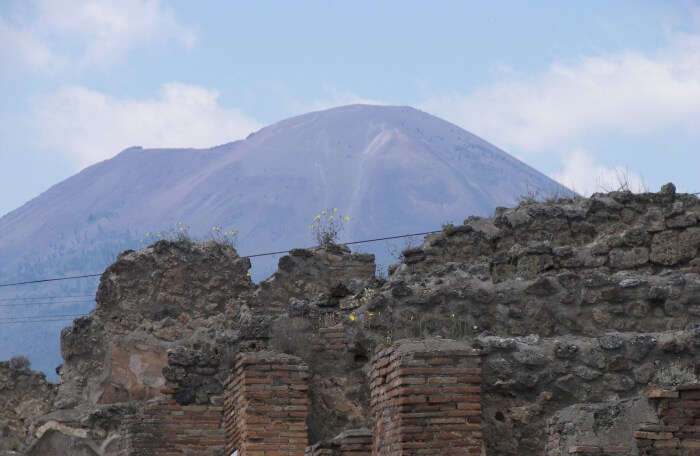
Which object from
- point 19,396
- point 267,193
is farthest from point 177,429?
point 267,193

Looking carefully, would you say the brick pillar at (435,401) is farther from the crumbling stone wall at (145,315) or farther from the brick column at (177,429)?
the crumbling stone wall at (145,315)

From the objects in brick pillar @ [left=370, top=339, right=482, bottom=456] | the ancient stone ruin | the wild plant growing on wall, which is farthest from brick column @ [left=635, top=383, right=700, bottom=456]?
the wild plant growing on wall

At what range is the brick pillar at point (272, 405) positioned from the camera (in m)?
11.8

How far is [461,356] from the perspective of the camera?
9.80 m

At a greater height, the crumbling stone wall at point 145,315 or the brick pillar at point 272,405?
the crumbling stone wall at point 145,315

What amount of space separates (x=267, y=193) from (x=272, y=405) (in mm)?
117338

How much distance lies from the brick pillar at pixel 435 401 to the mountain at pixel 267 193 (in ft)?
276

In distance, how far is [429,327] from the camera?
11.1 metres

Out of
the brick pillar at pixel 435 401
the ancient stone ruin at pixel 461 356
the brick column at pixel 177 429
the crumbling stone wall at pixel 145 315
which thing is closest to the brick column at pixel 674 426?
the ancient stone ruin at pixel 461 356

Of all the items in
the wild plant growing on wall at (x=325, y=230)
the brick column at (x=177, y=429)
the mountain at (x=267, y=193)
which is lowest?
the brick column at (x=177, y=429)

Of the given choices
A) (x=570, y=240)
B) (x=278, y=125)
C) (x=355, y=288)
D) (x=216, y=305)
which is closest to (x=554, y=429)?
(x=355, y=288)

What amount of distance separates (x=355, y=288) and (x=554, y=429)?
448 cm

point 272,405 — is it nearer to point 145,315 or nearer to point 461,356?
point 461,356

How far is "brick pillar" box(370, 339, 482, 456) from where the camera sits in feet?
31.4
